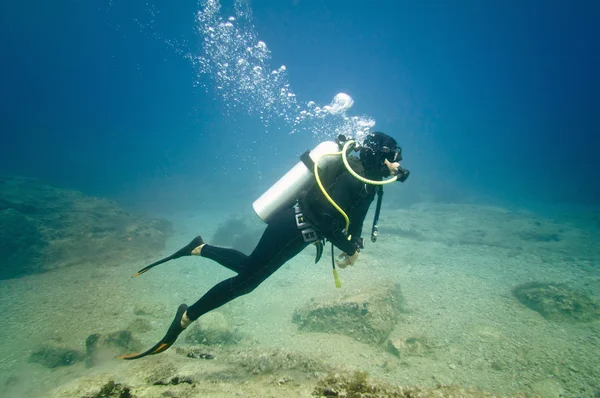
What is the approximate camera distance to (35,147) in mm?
83562

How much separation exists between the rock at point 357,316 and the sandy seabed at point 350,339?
0.28 meters

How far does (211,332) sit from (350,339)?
10.5 ft

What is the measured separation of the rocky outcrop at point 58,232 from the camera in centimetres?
1022

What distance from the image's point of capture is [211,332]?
230 inches

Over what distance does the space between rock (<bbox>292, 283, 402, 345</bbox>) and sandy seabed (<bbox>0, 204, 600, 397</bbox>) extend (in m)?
0.28

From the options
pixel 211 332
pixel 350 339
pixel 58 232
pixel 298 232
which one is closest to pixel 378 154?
pixel 298 232

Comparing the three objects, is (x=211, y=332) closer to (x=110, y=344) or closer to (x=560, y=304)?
(x=110, y=344)

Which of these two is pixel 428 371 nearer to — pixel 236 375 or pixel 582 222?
pixel 236 375

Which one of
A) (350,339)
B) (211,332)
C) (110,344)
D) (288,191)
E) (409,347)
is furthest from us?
(211,332)

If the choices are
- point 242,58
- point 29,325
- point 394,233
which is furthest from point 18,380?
point 242,58

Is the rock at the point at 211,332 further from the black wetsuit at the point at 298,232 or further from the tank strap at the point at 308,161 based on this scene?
the tank strap at the point at 308,161

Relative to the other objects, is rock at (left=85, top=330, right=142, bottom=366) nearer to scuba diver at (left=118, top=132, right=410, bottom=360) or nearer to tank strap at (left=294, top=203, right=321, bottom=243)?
scuba diver at (left=118, top=132, right=410, bottom=360)

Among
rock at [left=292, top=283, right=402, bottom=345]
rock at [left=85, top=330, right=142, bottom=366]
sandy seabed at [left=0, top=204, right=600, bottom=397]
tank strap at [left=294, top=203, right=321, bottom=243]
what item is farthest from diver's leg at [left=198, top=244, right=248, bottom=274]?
rock at [left=292, top=283, right=402, bottom=345]

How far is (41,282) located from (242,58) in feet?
86.6
